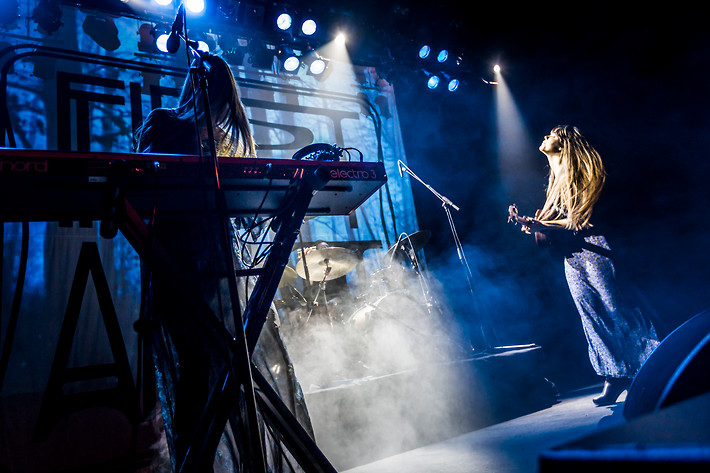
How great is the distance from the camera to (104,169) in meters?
1.21

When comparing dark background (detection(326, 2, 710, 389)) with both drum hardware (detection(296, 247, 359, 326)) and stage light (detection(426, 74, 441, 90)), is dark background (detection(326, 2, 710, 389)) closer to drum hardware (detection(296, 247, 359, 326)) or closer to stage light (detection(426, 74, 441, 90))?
stage light (detection(426, 74, 441, 90))

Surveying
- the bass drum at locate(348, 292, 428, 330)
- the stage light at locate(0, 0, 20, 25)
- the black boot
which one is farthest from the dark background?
the stage light at locate(0, 0, 20, 25)

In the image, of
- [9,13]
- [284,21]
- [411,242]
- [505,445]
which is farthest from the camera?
[284,21]

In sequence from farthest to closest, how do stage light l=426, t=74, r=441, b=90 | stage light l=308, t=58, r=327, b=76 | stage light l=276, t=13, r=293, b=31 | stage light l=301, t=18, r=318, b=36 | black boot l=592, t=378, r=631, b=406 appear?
stage light l=426, t=74, r=441, b=90, stage light l=308, t=58, r=327, b=76, stage light l=301, t=18, r=318, b=36, stage light l=276, t=13, r=293, b=31, black boot l=592, t=378, r=631, b=406

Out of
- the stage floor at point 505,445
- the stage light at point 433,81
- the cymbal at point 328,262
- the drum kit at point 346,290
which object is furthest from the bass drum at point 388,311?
the stage light at point 433,81

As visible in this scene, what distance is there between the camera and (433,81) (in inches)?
224

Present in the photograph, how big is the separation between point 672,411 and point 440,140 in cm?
573

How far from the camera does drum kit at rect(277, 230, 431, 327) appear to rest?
375 centimetres

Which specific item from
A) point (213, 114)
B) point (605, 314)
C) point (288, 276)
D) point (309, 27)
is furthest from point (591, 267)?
point (309, 27)

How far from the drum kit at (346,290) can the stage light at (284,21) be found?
8.98 feet

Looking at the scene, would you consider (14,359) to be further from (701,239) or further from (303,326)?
(701,239)

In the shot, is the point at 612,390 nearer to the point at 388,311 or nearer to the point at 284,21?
the point at 388,311

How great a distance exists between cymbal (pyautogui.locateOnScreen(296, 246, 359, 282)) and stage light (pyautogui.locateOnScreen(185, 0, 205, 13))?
116 inches

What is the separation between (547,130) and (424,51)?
2039mm
